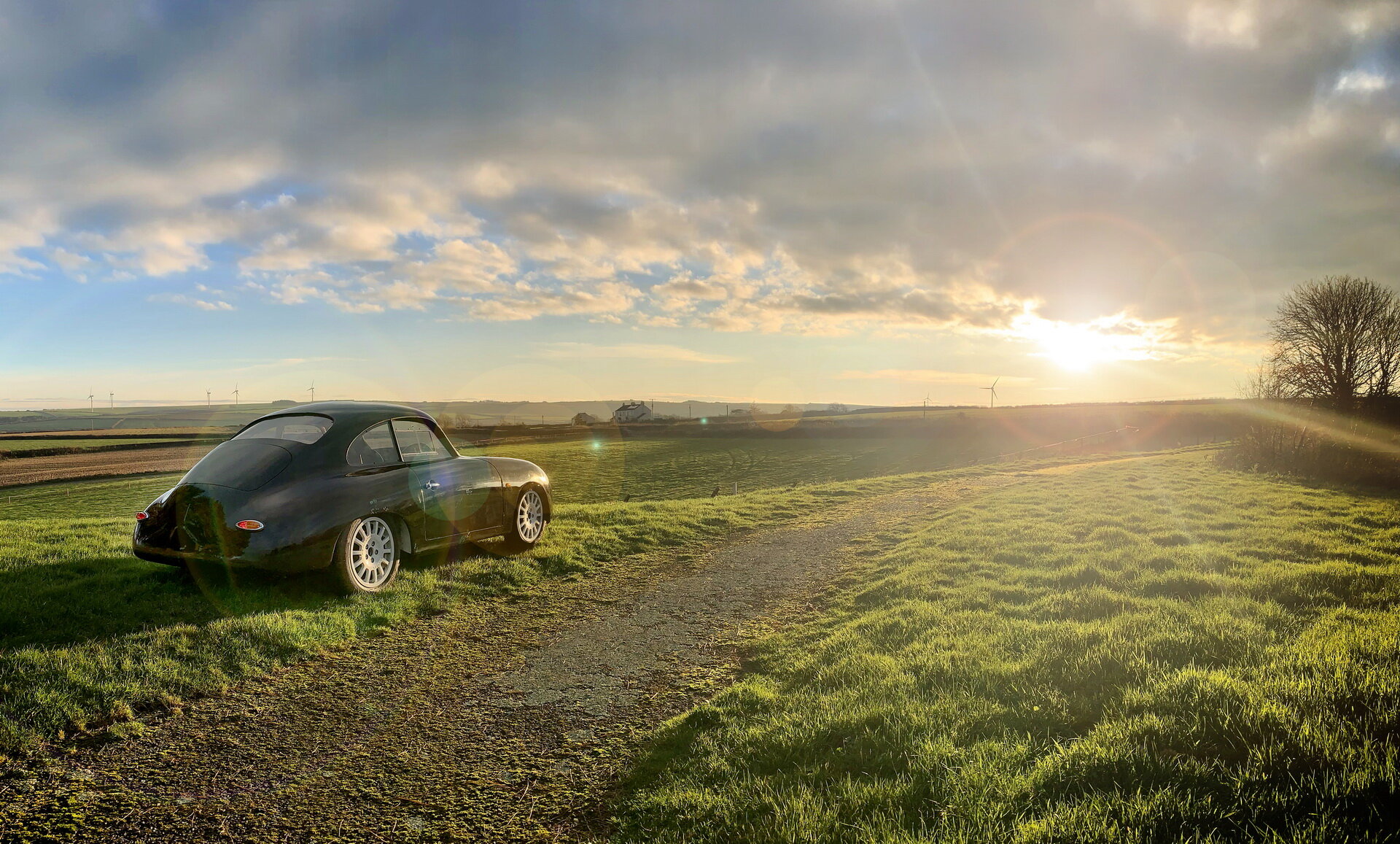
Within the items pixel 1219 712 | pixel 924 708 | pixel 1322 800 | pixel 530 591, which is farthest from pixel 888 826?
pixel 530 591

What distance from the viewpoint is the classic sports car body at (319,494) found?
6633mm

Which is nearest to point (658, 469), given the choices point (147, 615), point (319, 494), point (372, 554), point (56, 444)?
point (372, 554)

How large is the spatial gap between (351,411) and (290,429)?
64 cm

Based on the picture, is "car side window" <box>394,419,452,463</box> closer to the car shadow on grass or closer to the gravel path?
the car shadow on grass

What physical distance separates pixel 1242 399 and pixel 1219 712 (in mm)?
30501

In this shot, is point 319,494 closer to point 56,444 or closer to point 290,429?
point 290,429

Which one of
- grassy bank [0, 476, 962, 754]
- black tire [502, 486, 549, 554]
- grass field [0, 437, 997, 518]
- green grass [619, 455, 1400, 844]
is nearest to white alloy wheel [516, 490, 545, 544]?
black tire [502, 486, 549, 554]

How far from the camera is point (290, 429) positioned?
7.60 m

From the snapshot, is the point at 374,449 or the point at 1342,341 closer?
the point at 374,449

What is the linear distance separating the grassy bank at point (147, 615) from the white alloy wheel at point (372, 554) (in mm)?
227

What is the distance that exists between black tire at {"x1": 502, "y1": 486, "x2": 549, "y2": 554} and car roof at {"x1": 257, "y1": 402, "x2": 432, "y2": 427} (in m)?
2.22

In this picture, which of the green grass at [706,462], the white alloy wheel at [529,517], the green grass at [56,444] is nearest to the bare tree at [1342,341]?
the green grass at [706,462]

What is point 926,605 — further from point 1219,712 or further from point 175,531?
point 175,531

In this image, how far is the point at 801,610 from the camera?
8.19 meters
